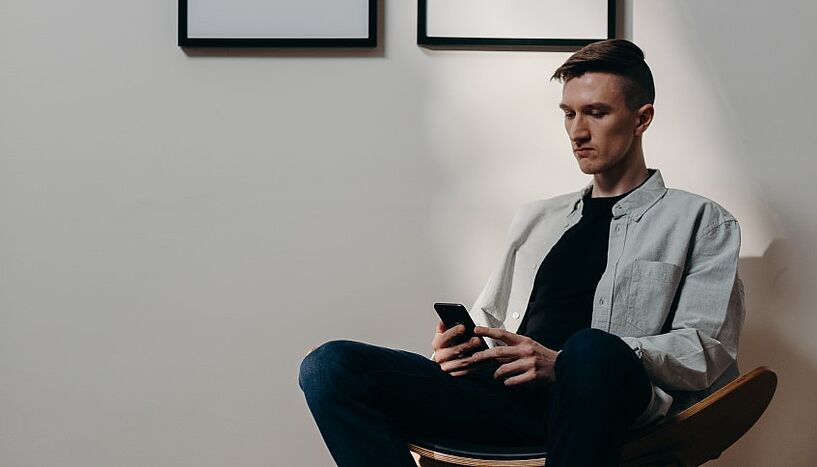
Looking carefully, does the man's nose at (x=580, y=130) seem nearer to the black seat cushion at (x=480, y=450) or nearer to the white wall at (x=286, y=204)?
the white wall at (x=286, y=204)

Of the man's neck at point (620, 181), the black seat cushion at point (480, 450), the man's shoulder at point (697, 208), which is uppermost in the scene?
the man's neck at point (620, 181)

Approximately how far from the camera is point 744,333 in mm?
2105

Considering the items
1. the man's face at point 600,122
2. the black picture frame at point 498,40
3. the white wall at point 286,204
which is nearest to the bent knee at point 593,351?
the man's face at point 600,122

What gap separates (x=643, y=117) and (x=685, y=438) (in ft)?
1.98

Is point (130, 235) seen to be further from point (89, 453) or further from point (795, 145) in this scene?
point (795, 145)

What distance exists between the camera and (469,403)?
62.4 inches

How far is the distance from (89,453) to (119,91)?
2.59ft

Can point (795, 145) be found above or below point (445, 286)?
above

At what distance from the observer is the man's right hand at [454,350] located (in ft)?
5.29

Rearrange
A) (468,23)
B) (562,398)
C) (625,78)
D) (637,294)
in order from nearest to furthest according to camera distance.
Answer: (562,398), (637,294), (625,78), (468,23)

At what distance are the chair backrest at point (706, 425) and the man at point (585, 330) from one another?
0.12 ft

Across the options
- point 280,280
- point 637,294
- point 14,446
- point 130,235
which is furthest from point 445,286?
point 14,446

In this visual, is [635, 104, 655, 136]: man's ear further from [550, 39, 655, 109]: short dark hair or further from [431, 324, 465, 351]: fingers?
[431, 324, 465, 351]: fingers

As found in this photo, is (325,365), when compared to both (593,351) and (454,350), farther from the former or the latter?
(593,351)
